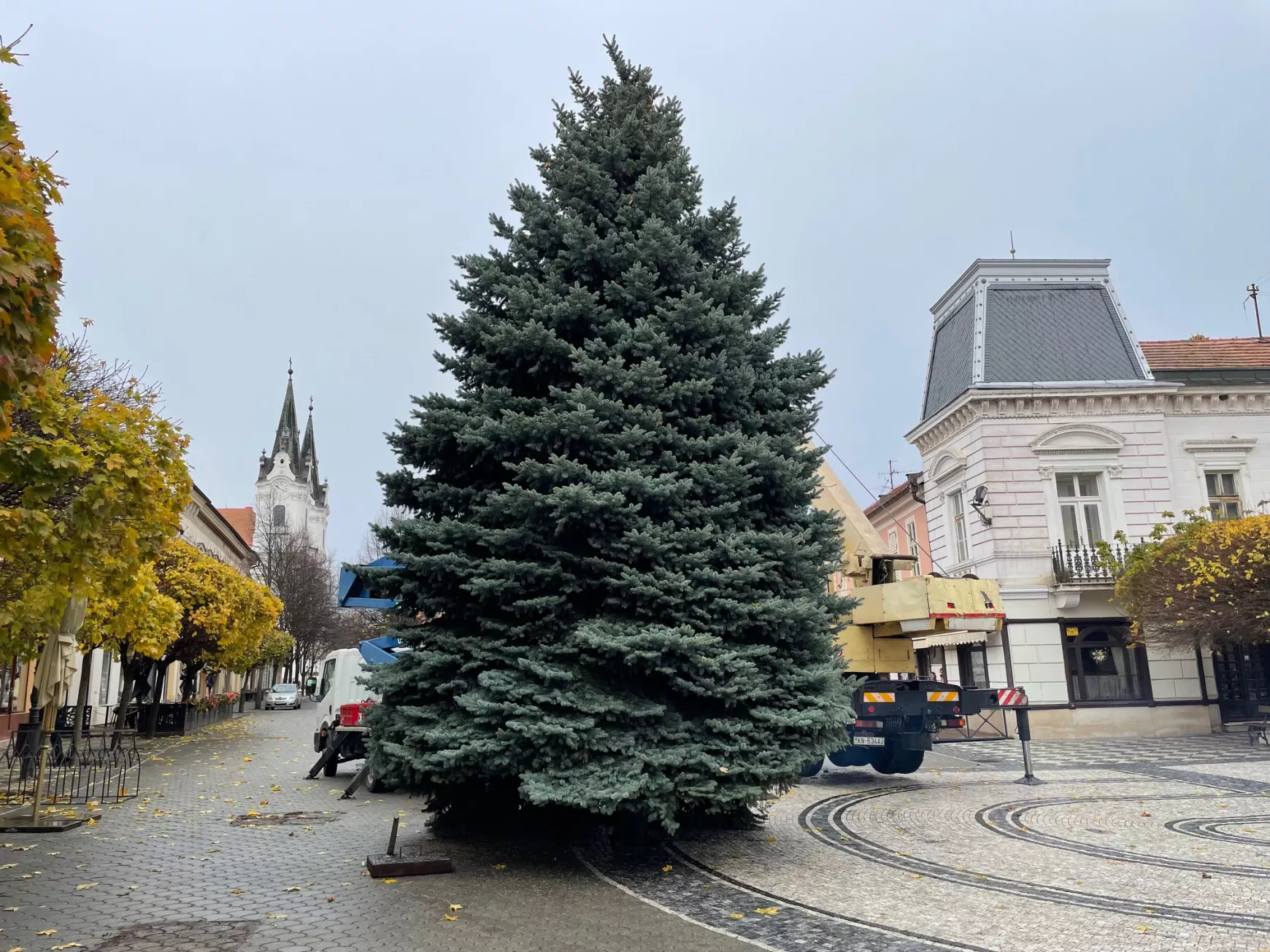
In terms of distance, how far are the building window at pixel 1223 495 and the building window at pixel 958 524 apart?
6156 millimetres

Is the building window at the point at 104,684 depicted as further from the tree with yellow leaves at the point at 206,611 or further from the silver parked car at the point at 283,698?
the silver parked car at the point at 283,698

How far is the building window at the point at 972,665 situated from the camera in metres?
23.7

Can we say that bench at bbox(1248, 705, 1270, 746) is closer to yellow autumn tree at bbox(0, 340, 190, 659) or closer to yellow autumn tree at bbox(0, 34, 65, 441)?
yellow autumn tree at bbox(0, 340, 190, 659)

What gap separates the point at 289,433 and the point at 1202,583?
327 ft

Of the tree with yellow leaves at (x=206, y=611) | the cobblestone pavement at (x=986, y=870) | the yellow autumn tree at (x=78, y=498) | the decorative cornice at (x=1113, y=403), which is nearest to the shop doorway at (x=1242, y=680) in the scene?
the decorative cornice at (x=1113, y=403)

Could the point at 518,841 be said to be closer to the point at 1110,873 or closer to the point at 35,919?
the point at 35,919

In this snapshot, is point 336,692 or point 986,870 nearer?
point 986,870

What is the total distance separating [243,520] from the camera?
266 feet

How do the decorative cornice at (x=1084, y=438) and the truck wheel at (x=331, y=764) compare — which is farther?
the decorative cornice at (x=1084, y=438)

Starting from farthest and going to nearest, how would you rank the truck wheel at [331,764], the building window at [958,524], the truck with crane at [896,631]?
the building window at [958,524] → the truck wheel at [331,764] → the truck with crane at [896,631]

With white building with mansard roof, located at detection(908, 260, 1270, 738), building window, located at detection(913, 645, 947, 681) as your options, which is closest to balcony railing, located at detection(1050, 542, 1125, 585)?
white building with mansard roof, located at detection(908, 260, 1270, 738)

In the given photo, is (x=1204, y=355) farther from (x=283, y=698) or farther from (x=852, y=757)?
(x=283, y=698)

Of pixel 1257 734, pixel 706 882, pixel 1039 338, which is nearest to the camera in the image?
pixel 706 882

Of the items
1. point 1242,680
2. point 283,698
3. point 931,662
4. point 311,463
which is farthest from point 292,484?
point 1242,680
